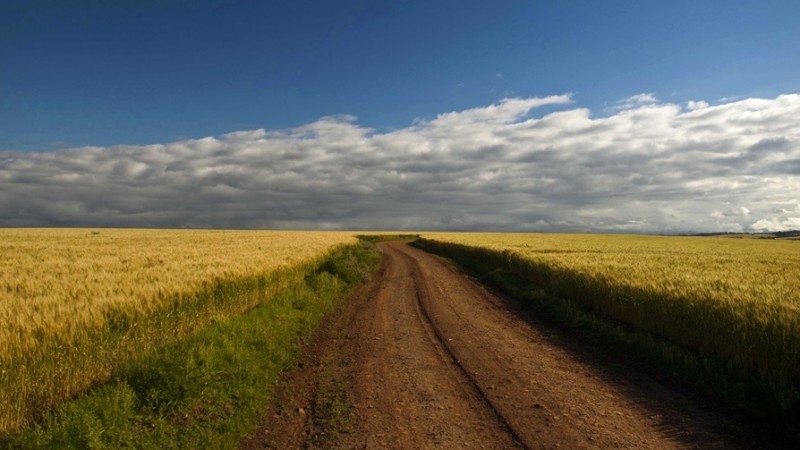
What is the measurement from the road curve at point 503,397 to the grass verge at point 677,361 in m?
0.63

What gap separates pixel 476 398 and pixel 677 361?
4.49m

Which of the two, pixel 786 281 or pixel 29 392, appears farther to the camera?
pixel 786 281

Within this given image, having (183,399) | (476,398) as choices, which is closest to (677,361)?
(476,398)

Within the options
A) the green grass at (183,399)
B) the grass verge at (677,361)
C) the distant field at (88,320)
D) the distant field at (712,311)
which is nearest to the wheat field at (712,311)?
the distant field at (712,311)

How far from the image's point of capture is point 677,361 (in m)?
8.48

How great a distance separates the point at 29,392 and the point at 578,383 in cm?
803

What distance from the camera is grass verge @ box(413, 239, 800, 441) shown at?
248 inches

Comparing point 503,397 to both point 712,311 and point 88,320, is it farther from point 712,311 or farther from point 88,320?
point 88,320

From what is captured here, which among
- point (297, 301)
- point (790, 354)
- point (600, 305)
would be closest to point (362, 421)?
point (790, 354)

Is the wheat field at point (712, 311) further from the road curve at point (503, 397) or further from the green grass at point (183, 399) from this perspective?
the green grass at point (183, 399)

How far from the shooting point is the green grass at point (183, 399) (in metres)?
4.94

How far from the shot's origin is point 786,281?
14008mm

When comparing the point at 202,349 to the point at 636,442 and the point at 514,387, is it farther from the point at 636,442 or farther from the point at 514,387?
the point at 636,442

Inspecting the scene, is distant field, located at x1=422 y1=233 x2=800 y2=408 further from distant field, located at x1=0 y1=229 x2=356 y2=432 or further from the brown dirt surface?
distant field, located at x1=0 y1=229 x2=356 y2=432
